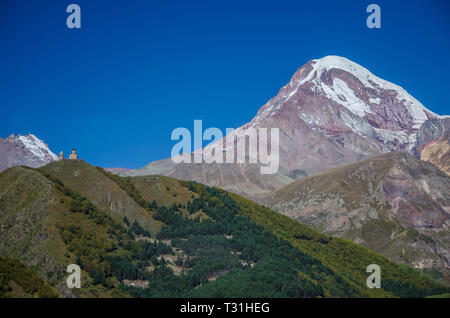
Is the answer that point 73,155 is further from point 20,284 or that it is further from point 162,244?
point 20,284

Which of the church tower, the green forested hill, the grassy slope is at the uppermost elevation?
the church tower

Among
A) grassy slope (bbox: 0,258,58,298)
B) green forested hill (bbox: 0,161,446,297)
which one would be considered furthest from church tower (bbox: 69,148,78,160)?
grassy slope (bbox: 0,258,58,298)

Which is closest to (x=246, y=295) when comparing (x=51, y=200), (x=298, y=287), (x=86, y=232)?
(x=298, y=287)

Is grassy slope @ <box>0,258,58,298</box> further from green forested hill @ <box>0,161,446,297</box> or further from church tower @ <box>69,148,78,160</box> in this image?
church tower @ <box>69,148,78,160</box>

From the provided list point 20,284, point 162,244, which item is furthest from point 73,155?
point 20,284
